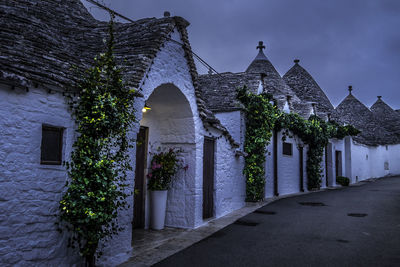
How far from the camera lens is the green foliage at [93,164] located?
457cm

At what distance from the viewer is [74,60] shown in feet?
18.9

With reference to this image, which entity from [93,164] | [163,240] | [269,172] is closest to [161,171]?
[163,240]

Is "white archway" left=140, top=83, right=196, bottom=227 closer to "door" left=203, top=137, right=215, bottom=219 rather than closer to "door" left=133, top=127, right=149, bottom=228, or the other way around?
"door" left=133, top=127, right=149, bottom=228

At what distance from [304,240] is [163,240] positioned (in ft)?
10.1

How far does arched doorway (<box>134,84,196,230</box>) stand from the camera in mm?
8195

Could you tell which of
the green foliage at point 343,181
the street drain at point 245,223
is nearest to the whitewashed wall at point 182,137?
the street drain at point 245,223

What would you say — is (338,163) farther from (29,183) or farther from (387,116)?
(29,183)

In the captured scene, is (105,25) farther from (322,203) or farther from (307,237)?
(322,203)

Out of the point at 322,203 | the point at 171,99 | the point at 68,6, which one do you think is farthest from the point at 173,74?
the point at 322,203

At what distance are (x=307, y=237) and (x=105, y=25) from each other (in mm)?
6926

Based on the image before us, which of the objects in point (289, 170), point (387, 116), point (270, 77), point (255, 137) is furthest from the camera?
point (387, 116)

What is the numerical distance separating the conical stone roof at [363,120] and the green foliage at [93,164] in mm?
28364

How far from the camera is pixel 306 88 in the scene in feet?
77.3

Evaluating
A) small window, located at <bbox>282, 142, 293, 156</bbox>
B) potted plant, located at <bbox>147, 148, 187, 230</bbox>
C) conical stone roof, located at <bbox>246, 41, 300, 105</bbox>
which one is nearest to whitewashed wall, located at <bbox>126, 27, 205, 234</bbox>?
potted plant, located at <bbox>147, 148, 187, 230</bbox>
